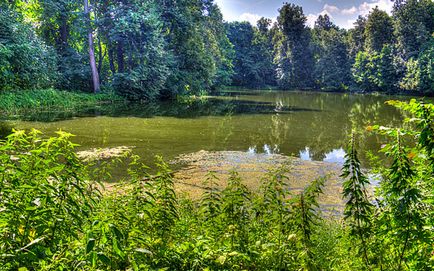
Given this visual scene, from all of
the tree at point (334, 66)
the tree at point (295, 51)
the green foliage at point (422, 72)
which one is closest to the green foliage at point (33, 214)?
the green foliage at point (422, 72)

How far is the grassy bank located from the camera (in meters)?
21.2

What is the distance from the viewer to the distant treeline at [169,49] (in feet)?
86.3

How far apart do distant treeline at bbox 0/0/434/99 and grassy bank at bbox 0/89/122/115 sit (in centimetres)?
88

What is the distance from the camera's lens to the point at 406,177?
255cm

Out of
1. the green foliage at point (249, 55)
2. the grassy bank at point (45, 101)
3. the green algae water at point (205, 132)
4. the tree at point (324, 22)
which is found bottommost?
the green algae water at point (205, 132)

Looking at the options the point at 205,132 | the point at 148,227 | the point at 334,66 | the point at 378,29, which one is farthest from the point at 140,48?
the point at 334,66

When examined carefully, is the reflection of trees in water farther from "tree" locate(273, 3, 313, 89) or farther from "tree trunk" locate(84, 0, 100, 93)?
"tree" locate(273, 3, 313, 89)

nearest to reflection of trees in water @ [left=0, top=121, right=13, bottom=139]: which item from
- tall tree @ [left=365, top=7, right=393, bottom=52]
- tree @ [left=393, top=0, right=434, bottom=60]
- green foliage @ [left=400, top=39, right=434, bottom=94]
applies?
green foliage @ [left=400, top=39, right=434, bottom=94]

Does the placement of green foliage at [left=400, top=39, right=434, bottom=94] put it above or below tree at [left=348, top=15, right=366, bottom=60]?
below

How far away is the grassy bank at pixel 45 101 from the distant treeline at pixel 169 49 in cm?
88

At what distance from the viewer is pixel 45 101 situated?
79.7 ft

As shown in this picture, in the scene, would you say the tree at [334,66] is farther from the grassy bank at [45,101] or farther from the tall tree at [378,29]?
the grassy bank at [45,101]

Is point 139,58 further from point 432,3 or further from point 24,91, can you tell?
point 432,3

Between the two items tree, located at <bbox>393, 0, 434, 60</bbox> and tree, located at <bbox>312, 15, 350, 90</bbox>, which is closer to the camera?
tree, located at <bbox>393, 0, 434, 60</bbox>
